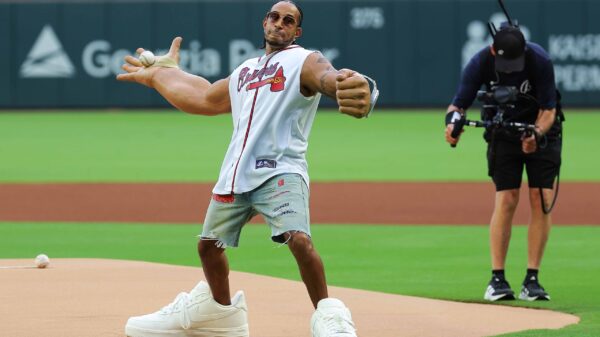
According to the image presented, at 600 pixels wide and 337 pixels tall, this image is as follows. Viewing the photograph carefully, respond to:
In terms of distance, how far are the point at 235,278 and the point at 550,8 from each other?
2449 centimetres

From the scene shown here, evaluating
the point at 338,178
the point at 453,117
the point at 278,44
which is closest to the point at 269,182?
the point at 278,44

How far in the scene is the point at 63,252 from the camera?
12078mm

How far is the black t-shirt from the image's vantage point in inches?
376

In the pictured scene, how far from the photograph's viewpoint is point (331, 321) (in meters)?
6.69

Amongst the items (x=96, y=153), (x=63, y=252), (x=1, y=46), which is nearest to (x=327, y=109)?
(x=1, y=46)

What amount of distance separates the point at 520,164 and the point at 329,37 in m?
23.6

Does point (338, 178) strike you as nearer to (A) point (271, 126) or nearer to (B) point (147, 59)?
(B) point (147, 59)

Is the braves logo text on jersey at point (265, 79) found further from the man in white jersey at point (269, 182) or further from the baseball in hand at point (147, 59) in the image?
the baseball in hand at point (147, 59)

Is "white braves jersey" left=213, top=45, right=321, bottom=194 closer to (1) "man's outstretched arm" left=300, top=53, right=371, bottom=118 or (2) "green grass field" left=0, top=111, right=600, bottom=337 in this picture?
(1) "man's outstretched arm" left=300, top=53, right=371, bottom=118

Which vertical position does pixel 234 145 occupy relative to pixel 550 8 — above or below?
below

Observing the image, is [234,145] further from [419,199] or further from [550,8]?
[550,8]

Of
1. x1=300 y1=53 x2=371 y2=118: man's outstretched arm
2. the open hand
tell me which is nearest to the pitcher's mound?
the open hand

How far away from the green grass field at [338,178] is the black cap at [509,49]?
65.4 inches

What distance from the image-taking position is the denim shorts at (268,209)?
22.5ft
